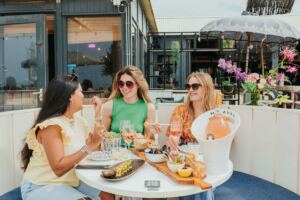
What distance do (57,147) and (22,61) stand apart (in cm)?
422

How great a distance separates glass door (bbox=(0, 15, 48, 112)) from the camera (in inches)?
219

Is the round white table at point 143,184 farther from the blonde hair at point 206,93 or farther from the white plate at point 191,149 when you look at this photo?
the blonde hair at point 206,93

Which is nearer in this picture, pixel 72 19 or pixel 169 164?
pixel 169 164

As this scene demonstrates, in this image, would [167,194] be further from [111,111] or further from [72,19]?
[72,19]

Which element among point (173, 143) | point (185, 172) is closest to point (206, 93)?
point (173, 143)

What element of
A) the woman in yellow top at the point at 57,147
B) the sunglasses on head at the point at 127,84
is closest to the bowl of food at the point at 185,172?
the woman in yellow top at the point at 57,147

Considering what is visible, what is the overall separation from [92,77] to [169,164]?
4.32 m

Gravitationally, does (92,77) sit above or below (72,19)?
below

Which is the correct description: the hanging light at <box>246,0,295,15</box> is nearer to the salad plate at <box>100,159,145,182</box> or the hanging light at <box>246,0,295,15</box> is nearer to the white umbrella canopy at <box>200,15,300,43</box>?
the white umbrella canopy at <box>200,15,300,43</box>

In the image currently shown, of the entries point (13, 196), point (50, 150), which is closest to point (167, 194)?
point (50, 150)

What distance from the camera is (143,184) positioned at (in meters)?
1.75

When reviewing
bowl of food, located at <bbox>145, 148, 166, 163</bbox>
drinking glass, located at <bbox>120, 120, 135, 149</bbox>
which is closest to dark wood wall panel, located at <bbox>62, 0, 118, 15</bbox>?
drinking glass, located at <bbox>120, 120, 135, 149</bbox>

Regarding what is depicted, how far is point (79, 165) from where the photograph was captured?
2.05 m

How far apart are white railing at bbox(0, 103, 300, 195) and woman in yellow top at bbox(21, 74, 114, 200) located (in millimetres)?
565
